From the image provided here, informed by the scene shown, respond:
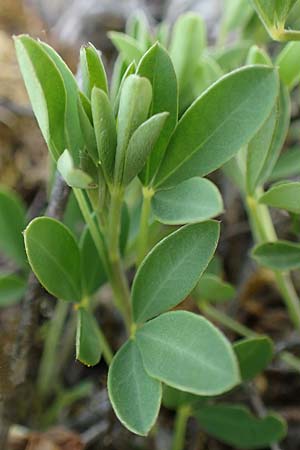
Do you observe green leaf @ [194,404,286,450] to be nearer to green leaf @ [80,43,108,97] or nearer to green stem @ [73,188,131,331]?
green stem @ [73,188,131,331]

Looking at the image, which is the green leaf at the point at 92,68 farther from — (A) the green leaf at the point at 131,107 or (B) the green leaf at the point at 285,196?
(B) the green leaf at the point at 285,196

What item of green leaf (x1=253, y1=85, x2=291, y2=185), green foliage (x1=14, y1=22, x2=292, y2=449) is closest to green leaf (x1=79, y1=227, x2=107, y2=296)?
green foliage (x1=14, y1=22, x2=292, y2=449)

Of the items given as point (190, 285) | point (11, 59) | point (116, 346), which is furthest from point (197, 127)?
point (11, 59)

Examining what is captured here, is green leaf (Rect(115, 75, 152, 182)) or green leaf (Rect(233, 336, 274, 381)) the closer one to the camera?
green leaf (Rect(115, 75, 152, 182))

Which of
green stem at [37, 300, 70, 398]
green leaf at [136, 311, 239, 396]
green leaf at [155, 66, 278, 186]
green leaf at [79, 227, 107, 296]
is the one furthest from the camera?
green stem at [37, 300, 70, 398]

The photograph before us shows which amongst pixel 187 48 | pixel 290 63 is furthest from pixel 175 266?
pixel 187 48

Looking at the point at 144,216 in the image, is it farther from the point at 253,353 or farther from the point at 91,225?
the point at 253,353
